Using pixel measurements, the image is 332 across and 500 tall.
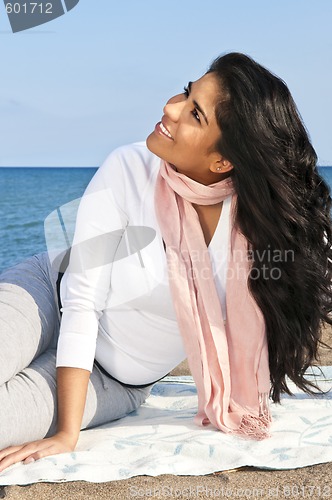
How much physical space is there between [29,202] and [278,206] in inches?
1130

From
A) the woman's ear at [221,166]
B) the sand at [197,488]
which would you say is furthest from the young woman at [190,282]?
the sand at [197,488]

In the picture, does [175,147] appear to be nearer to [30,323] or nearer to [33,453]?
[30,323]

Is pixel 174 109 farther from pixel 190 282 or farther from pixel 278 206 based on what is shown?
pixel 190 282

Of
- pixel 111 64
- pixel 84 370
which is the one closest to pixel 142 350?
pixel 84 370

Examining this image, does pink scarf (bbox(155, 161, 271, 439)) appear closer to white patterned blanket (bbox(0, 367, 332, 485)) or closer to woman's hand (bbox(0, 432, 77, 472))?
white patterned blanket (bbox(0, 367, 332, 485))

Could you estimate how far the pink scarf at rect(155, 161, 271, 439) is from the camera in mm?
2395

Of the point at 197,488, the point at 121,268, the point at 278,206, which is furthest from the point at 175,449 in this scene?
the point at 278,206

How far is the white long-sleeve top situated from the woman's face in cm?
20

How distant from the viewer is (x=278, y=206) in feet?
7.36

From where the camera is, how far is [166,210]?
7.97ft

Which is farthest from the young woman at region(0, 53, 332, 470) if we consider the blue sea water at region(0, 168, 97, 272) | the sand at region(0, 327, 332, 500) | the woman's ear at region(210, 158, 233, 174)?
the blue sea water at region(0, 168, 97, 272)

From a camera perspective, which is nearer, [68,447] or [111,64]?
[68,447]

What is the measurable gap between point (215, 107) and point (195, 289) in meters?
0.63

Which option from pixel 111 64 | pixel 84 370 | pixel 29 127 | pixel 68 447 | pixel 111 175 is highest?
pixel 111 175
